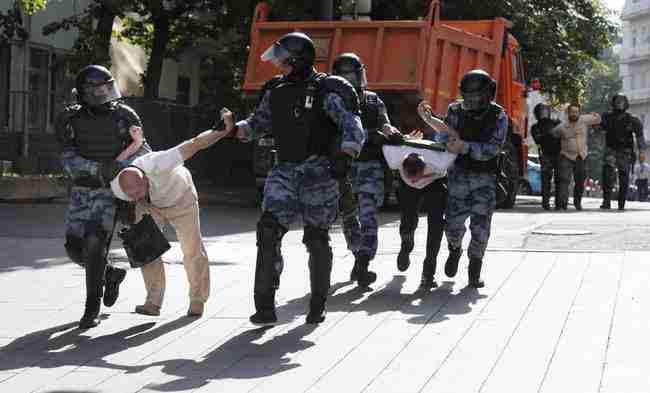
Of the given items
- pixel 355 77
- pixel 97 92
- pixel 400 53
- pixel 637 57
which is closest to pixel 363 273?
pixel 355 77

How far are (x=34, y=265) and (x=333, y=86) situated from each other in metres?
4.42

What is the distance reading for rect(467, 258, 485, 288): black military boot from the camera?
30.5ft

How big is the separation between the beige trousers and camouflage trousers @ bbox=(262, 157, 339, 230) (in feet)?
2.12

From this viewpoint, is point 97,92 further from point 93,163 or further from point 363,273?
point 363,273

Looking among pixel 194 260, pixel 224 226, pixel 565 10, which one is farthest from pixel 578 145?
pixel 194 260

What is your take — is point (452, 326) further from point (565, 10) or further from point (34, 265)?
point (565, 10)

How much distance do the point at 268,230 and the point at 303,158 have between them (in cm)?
46

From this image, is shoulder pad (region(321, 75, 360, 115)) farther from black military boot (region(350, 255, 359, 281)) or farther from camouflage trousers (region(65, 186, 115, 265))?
black military boot (region(350, 255, 359, 281))

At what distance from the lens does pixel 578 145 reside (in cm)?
2061

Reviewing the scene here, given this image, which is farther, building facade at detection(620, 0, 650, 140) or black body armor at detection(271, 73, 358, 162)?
building facade at detection(620, 0, 650, 140)

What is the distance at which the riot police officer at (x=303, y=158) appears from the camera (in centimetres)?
743

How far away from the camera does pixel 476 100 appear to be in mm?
9141

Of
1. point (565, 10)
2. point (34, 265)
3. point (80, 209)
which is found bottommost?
point (34, 265)

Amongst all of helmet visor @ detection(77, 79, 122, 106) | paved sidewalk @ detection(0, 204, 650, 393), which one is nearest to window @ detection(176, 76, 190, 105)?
paved sidewalk @ detection(0, 204, 650, 393)
